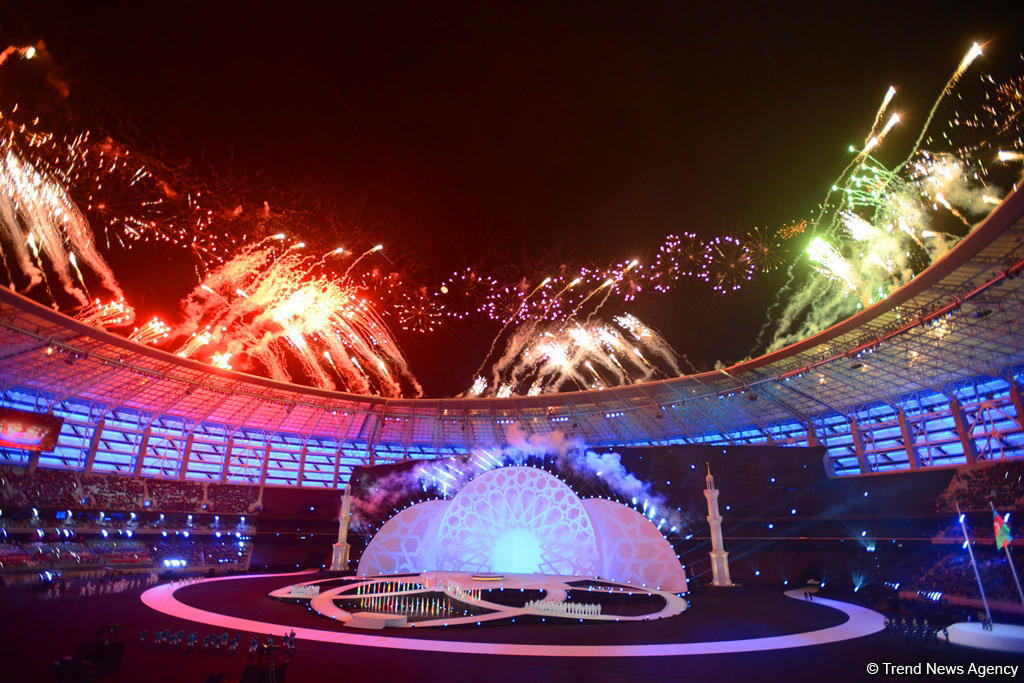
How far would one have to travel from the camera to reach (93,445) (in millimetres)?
41750

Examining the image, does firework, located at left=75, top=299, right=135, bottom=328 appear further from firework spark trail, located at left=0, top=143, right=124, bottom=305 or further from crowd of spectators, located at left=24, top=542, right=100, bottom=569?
crowd of spectators, located at left=24, top=542, right=100, bottom=569

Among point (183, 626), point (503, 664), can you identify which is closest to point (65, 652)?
point (183, 626)

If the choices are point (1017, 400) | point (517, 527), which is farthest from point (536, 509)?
point (1017, 400)

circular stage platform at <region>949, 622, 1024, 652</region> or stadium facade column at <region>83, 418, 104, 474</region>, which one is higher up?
stadium facade column at <region>83, 418, 104, 474</region>

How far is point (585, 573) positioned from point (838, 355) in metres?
21.1

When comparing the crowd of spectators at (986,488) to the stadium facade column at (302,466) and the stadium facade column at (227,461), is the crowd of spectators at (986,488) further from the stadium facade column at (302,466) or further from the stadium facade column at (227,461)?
the stadium facade column at (227,461)

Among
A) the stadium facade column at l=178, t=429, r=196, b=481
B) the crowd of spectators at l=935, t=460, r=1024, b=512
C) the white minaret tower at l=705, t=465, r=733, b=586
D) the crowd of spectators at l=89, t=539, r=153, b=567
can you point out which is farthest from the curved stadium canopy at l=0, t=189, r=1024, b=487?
the white minaret tower at l=705, t=465, r=733, b=586

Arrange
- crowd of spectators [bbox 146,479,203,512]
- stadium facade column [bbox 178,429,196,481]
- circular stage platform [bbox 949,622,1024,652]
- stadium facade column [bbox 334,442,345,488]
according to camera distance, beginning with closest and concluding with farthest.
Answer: circular stage platform [bbox 949,622,1024,652], crowd of spectators [bbox 146,479,203,512], stadium facade column [bbox 178,429,196,481], stadium facade column [bbox 334,442,345,488]

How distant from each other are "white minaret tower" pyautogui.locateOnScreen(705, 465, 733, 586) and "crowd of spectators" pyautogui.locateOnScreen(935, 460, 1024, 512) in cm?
1330

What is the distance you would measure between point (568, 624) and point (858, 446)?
31674 millimetres

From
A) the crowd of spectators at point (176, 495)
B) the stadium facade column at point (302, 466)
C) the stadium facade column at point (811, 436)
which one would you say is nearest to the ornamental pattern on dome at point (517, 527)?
the stadium facade column at point (811, 436)

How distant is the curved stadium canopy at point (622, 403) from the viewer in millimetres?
26062

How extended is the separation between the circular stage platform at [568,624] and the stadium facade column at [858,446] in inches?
709

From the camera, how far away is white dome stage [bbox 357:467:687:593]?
1104 inches
